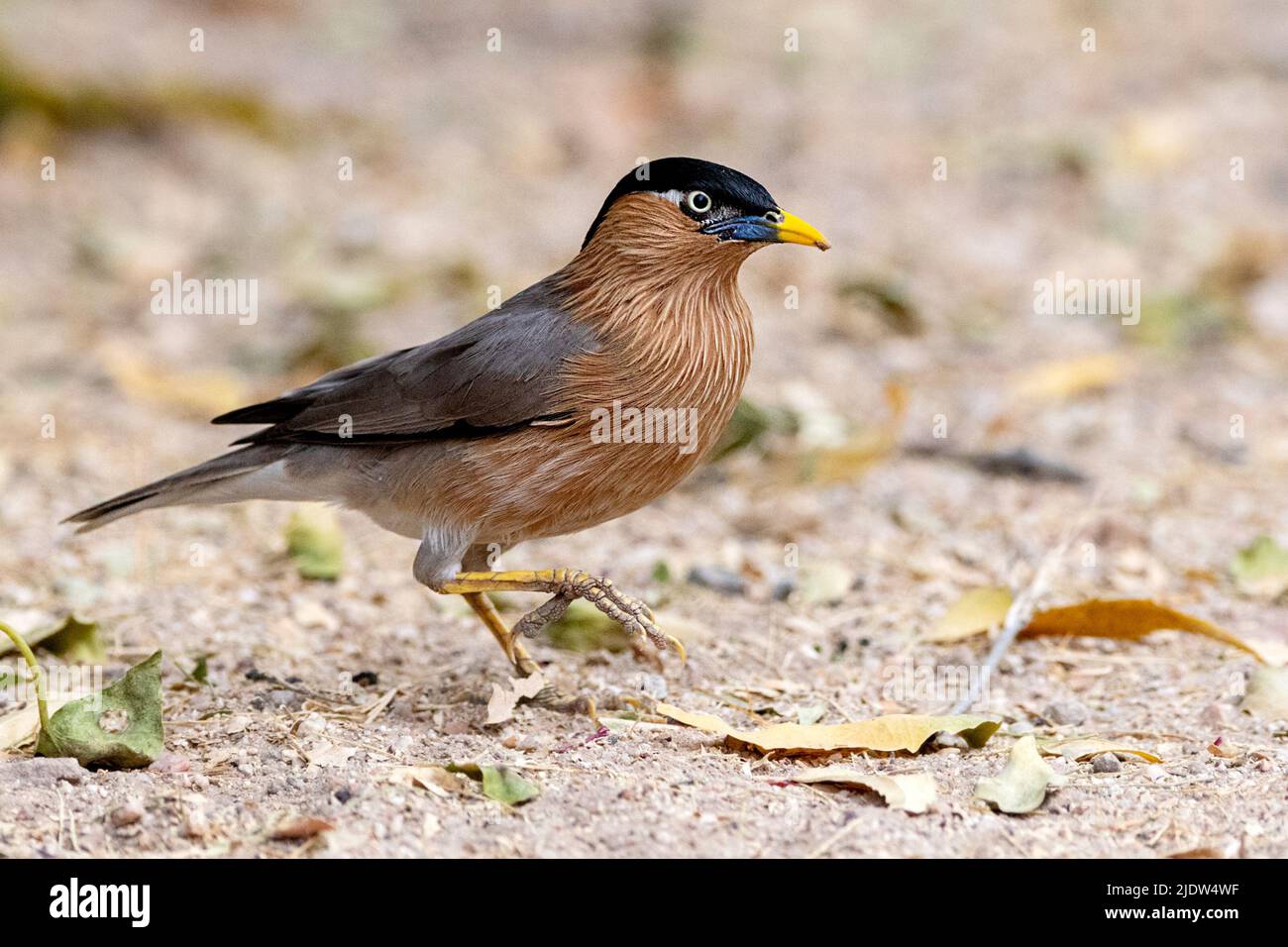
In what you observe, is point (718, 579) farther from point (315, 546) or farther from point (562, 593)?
point (315, 546)

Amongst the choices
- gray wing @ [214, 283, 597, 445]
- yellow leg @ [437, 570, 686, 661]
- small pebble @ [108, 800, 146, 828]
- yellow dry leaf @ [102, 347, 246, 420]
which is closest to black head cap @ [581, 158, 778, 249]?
gray wing @ [214, 283, 597, 445]

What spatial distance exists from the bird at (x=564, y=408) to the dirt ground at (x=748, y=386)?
0.49 meters

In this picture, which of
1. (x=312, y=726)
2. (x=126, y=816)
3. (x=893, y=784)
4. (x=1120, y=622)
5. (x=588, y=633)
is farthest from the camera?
(x=588, y=633)

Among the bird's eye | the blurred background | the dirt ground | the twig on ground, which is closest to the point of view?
the dirt ground

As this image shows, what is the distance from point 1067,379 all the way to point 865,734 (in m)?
4.02

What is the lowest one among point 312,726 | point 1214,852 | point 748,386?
point 1214,852

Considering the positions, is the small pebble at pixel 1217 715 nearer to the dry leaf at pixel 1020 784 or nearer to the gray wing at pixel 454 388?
the dry leaf at pixel 1020 784

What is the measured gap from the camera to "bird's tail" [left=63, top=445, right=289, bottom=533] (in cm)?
518

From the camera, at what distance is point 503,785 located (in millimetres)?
3873

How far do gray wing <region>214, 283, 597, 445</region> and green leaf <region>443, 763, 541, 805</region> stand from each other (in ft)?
3.95

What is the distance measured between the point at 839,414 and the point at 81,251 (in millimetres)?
5076

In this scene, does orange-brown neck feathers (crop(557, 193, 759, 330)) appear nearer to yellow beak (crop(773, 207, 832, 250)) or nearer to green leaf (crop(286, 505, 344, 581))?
yellow beak (crop(773, 207, 832, 250))

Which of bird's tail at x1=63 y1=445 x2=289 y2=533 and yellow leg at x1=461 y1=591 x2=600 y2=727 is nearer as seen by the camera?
yellow leg at x1=461 y1=591 x2=600 y2=727

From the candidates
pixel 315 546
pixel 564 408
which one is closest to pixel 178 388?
pixel 315 546
